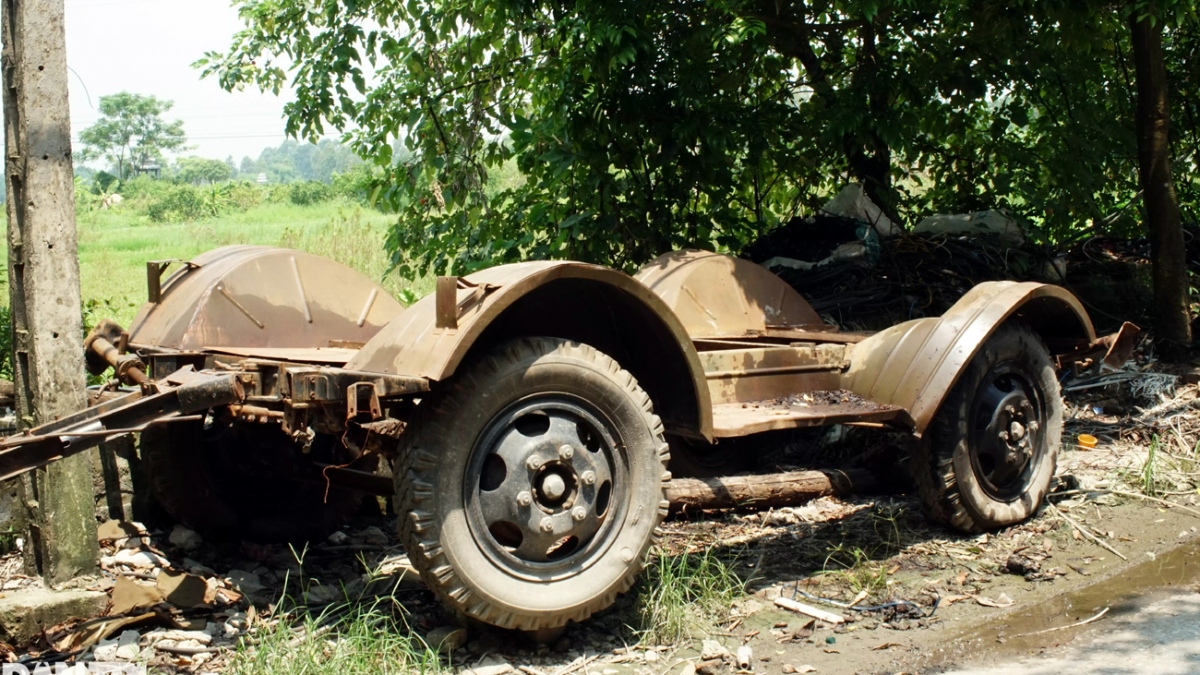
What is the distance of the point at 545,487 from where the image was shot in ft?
13.6

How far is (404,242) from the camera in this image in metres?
9.27

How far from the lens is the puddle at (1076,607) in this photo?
14.9 feet

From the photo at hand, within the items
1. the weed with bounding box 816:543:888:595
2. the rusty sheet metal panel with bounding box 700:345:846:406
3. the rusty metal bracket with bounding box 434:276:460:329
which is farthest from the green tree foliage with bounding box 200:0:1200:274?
the rusty metal bracket with bounding box 434:276:460:329

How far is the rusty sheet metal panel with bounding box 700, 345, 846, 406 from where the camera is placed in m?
Result: 5.21

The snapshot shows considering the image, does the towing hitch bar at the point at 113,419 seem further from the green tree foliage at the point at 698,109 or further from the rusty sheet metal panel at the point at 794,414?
the green tree foliage at the point at 698,109

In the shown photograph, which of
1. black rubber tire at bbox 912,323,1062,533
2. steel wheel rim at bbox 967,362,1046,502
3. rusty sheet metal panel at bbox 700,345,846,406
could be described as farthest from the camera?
steel wheel rim at bbox 967,362,1046,502

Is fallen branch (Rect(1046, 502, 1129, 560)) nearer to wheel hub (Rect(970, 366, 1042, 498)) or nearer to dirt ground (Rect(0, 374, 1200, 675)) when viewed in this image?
dirt ground (Rect(0, 374, 1200, 675))

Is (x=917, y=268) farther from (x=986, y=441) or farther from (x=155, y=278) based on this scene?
(x=155, y=278)

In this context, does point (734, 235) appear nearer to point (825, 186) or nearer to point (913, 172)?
point (825, 186)

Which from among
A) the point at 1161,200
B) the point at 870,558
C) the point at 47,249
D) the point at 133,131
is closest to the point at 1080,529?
Answer: the point at 870,558

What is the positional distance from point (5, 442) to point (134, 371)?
1079mm

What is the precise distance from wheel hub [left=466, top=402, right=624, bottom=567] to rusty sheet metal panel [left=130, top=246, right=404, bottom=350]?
1.74m

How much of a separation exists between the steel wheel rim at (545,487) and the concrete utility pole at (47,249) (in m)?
1.85

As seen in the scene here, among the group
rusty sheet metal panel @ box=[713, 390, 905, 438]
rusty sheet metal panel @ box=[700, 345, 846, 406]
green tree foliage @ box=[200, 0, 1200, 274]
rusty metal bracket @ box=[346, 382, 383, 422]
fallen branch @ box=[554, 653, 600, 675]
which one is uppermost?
green tree foliage @ box=[200, 0, 1200, 274]
